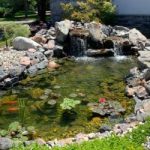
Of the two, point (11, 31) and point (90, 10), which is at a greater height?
point (90, 10)

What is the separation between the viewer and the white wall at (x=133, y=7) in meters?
32.2

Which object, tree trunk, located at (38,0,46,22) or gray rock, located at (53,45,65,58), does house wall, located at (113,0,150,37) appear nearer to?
A: tree trunk, located at (38,0,46,22)

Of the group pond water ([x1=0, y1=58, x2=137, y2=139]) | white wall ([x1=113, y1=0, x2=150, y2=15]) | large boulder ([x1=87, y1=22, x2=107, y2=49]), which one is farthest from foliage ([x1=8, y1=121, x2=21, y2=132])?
white wall ([x1=113, y1=0, x2=150, y2=15])

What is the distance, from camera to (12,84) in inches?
808

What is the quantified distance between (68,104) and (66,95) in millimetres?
1648

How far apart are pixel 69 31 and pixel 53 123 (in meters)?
12.3

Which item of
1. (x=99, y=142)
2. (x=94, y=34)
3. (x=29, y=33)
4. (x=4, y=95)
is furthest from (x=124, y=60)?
(x=99, y=142)

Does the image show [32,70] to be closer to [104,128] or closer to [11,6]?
[104,128]

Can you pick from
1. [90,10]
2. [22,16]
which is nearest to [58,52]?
[90,10]

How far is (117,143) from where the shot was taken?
11617 millimetres

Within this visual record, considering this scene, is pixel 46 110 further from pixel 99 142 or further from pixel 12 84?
pixel 99 142

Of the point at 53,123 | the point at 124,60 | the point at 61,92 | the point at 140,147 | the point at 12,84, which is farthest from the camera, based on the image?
the point at 124,60

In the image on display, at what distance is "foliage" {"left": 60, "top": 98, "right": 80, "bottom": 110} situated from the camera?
1670 centimetres

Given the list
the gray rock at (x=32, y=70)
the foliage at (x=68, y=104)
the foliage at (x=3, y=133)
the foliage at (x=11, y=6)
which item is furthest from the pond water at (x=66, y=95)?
the foliage at (x=11, y=6)
